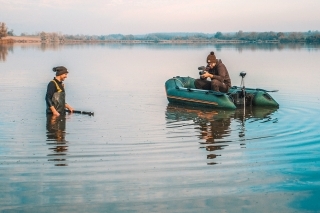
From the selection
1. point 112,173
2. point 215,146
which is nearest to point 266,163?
point 215,146

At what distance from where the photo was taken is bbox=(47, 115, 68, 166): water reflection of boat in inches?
349

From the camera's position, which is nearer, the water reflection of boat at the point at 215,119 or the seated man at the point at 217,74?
the water reflection of boat at the point at 215,119

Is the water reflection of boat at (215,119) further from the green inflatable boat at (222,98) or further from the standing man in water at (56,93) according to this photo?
the standing man in water at (56,93)

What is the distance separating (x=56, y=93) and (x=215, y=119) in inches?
159

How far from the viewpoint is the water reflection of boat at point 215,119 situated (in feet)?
33.8

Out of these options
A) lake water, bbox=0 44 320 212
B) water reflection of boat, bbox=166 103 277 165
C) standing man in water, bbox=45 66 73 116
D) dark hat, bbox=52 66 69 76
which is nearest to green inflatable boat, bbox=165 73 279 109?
water reflection of boat, bbox=166 103 277 165

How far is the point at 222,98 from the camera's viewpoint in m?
15.1

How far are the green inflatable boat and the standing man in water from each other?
4.36 meters

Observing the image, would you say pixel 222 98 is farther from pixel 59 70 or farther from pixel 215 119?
pixel 59 70

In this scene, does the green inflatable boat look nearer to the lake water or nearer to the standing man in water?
the lake water

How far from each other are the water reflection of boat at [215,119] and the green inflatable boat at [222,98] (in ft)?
0.76

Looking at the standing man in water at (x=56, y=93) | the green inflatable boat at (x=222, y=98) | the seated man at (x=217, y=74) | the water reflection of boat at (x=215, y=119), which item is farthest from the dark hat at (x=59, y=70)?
the seated man at (x=217, y=74)

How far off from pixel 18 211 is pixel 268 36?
170 meters

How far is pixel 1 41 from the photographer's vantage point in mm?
119125
